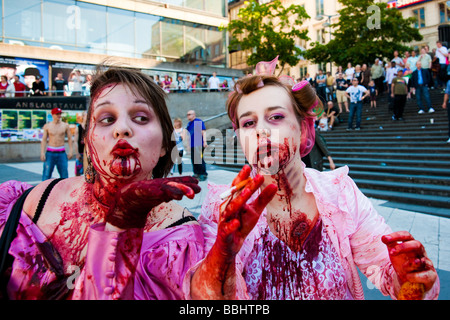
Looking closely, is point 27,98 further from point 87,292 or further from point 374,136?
point 87,292

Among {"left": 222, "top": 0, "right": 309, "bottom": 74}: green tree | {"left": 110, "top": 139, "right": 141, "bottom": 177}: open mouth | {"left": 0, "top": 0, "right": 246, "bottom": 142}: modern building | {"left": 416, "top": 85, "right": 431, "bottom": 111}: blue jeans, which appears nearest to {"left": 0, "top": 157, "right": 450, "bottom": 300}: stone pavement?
{"left": 110, "top": 139, "right": 141, "bottom": 177}: open mouth

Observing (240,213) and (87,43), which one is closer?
(240,213)

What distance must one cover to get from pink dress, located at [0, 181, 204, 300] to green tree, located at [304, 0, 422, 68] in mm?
20595

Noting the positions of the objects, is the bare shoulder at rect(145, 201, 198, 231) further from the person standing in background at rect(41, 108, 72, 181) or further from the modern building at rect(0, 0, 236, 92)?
the modern building at rect(0, 0, 236, 92)

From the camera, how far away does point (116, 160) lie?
1295 millimetres

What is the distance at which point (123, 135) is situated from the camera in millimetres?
1303

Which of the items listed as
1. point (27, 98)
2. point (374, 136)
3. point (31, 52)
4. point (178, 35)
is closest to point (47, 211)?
point (374, 136)

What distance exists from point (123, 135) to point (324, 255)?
102 cm

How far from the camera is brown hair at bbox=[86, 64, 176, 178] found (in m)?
1.44

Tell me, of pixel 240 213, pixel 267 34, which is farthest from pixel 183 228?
pixel 267 34

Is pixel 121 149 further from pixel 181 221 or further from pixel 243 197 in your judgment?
pixel 243 197

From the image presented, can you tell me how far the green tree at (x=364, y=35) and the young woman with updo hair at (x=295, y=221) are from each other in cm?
2002

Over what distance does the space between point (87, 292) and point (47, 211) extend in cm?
49

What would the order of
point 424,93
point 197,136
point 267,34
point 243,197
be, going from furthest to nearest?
point 267,34
point 424,93
point 197,136
point 243,197
